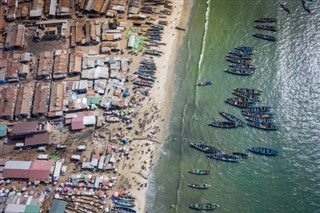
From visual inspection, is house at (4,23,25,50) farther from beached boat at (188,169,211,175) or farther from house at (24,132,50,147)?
beached boat at (188,169,211,175)

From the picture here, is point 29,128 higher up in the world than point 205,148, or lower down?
lower down

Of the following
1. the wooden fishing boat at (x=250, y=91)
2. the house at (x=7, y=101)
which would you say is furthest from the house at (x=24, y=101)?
the wooden fishing boat at (x=250, y=91)

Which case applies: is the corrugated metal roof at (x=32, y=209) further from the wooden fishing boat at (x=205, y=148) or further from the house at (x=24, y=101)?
the wooden fishing boat at (x=205, y=148)

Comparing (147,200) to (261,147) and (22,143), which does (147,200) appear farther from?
(22,143)

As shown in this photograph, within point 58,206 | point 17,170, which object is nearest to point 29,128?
point 17,170

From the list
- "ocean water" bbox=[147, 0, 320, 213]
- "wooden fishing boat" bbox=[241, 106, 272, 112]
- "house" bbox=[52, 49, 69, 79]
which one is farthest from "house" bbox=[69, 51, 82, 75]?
"wooden fishing boat" bbox=[241, 106, 272, 112]

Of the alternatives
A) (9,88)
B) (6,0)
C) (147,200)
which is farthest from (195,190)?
(6,0)

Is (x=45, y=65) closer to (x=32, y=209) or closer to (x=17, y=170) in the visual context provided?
(x=17, y=170)
